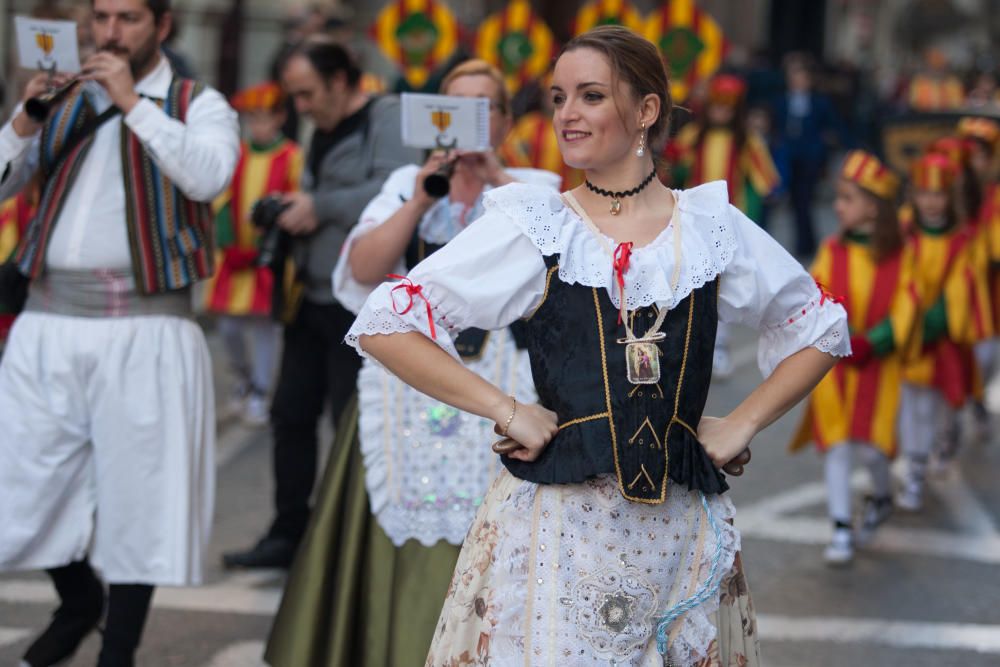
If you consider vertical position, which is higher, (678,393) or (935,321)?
(678,393)

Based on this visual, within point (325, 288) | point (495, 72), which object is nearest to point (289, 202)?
point (325, 288)

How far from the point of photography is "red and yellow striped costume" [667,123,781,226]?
41.5ft

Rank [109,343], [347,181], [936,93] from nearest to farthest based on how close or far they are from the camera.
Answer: [109,343]
[347,181]
[936,93]

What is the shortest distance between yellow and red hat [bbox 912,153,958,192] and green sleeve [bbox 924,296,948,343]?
0.63 m

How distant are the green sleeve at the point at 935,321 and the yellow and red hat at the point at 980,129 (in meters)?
2.62

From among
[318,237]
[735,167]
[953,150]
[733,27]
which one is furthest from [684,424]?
[733,27]

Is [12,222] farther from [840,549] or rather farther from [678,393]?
[678,393]

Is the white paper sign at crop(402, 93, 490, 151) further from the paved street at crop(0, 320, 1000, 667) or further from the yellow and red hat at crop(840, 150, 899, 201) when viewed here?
the yellow and red hat at crop(840, 150, 899, 201)

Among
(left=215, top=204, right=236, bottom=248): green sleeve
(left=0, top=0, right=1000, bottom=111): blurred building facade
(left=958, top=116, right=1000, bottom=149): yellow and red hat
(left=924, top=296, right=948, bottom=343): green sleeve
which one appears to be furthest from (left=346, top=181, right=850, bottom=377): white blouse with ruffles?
(left=958, top=116, right=1000, bottom=149): yellow and red hat

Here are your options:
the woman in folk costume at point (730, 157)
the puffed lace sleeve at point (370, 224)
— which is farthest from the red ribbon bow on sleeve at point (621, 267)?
the woman in folk costume at point (730, 157)

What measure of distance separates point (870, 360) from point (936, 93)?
69.9 feet

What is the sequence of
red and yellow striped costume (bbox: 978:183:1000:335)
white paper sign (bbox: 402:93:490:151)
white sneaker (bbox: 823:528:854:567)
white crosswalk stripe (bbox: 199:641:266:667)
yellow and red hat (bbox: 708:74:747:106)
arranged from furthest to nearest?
yellow and red hat (bbox: 708:74:747:106) → red and yellow striped costume (bbox: 978:183:1000:335) → white sneaker (bbox: 823:528:854:567) → white crosswalk stripe (bbox: 199:641:266:667) → white paper sign (bbox: 402:93:490:151)

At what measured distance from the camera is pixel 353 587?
14.5 ft

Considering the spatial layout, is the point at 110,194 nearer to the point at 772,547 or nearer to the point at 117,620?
the point at 117,620
